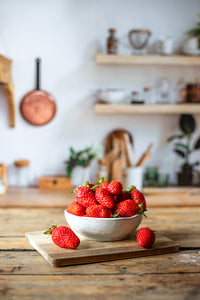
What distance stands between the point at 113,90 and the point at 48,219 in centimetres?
164

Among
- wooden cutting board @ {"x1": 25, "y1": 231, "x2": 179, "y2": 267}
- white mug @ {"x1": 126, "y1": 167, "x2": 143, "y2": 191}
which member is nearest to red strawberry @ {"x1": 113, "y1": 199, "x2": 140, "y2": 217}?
wooden cutting board @ {"x1": 25, "y1": 231, "x2": 179, "y2": 267}

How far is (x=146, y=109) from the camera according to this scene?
123 inches

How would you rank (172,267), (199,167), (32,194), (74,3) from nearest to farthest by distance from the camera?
(172,267), (32,194), (74,3), (199,167)

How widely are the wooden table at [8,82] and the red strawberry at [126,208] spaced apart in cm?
196

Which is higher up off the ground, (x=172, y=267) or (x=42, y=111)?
(x=42, y=111)

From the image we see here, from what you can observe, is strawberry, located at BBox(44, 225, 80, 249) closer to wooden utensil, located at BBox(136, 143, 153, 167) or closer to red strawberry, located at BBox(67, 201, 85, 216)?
red strawberry, located at BBox(67, 201, 85, 216)

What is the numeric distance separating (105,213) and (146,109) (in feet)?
6.36

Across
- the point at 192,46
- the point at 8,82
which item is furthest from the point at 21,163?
the point at 192,46

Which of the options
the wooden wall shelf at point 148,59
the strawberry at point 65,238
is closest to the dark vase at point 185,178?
the wooden wall shelf at point 148,59

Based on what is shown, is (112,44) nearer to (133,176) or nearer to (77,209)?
(133,176)

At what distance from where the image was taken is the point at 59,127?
3.34 meters

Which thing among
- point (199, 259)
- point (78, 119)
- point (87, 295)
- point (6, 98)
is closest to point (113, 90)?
point (78, 119)

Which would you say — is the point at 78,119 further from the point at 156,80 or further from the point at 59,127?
the point at 156,80

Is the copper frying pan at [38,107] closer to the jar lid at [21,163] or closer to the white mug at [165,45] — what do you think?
the jar lid at [21,163]
